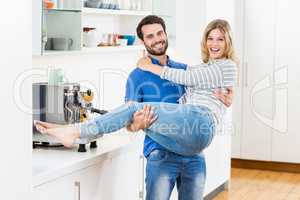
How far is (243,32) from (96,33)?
2634mm

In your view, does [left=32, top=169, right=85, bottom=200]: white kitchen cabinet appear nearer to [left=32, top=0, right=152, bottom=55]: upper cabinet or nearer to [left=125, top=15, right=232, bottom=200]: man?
[left=125, top=15, right=232, bottom=200]: man

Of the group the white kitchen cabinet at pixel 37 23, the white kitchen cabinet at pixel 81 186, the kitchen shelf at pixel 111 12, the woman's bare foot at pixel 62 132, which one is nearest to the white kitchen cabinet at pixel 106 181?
the white kitchen cabinet at pixel 81 186

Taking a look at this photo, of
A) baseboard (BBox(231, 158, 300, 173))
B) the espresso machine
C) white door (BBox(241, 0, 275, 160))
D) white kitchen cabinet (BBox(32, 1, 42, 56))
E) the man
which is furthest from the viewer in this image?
baseboard (BBox(231, 158, 300, 173))

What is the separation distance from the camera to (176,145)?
121 inches

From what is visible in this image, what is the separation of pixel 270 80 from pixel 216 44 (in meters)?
3.03

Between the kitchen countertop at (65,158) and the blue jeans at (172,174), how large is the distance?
0.85 ft

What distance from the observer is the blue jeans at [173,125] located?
2861mm

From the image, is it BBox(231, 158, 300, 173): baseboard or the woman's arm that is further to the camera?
BBox(231, 158, 300, 173): baseboard

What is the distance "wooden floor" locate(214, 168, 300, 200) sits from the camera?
17.3 feet

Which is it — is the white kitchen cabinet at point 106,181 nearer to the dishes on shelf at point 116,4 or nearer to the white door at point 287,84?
the dishes on shelf at point 116,4

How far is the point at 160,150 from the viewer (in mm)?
3166

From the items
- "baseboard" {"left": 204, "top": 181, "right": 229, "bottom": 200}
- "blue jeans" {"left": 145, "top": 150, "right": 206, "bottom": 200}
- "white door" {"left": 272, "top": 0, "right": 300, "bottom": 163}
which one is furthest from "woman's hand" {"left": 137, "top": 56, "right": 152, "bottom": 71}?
"white door" {"left": 272, "top": 0, "right": 300, "bottom": 163}

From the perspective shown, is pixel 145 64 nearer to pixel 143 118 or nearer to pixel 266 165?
pixel 143 118

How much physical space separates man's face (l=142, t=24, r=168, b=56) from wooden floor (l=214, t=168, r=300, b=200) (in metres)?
2.40
